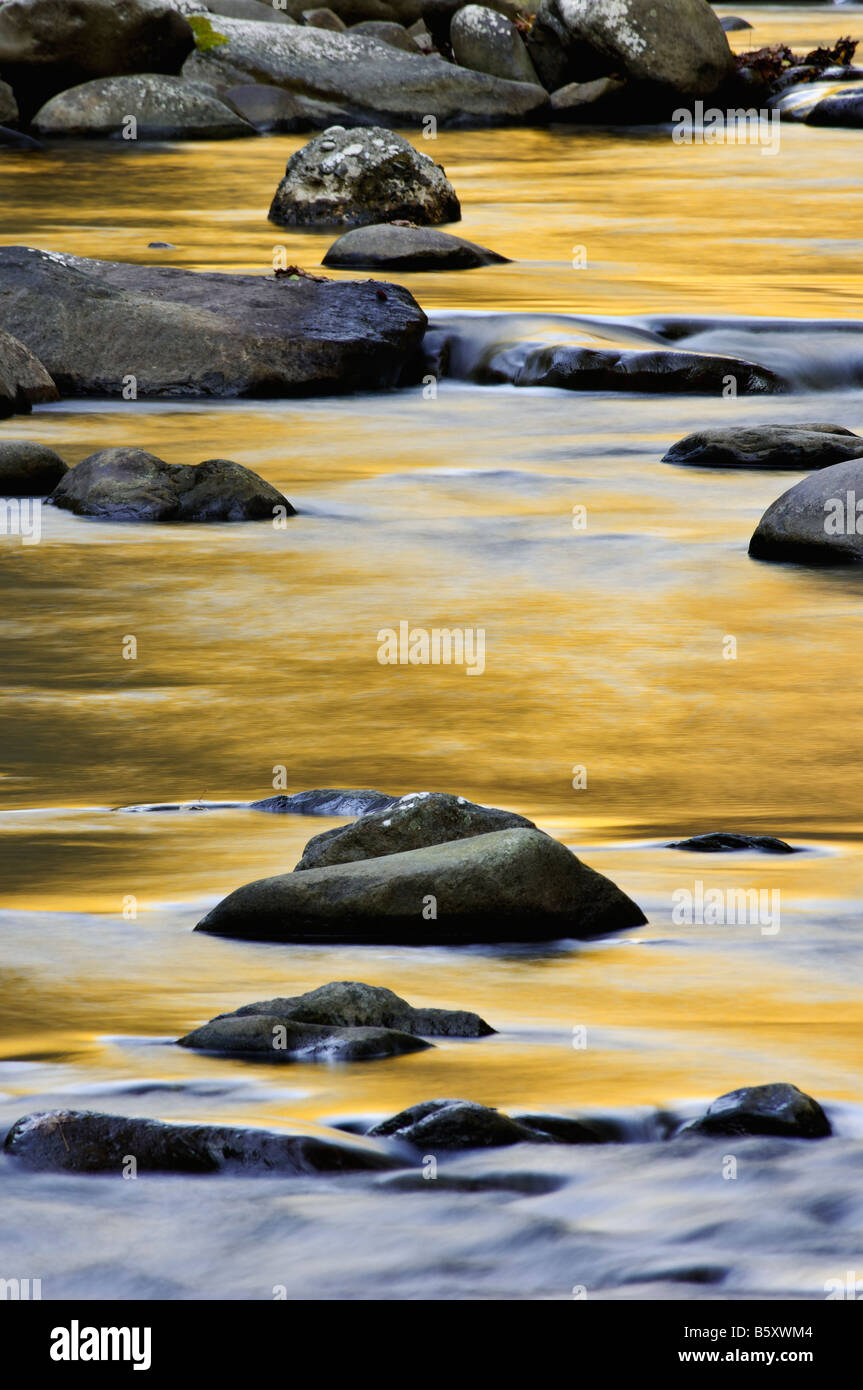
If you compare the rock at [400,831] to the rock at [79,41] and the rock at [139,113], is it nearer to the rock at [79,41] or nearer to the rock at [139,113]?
the rock at [139,113]

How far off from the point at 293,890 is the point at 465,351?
8.80m

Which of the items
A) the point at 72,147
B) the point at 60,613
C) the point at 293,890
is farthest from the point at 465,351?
the point at 72,147

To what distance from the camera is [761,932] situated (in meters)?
3.84

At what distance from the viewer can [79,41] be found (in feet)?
79.4

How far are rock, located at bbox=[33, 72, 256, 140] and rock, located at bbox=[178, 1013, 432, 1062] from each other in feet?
72.4

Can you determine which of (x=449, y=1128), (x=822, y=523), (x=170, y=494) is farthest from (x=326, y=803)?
(x=170, y=494)

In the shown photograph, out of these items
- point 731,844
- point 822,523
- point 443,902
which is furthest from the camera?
point 822,523

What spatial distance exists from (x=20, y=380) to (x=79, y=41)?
15025mm

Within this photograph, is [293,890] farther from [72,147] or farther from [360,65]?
[360,65]

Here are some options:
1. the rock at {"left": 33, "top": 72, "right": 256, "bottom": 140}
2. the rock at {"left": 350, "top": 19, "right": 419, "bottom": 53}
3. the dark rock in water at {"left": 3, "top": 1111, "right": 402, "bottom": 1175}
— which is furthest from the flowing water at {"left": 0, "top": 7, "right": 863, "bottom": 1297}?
the rock at {"left": 350, "top": 19, "right": 419, "bottom": 53}

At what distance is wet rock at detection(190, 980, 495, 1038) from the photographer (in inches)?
128

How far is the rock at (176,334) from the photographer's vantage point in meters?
11.0

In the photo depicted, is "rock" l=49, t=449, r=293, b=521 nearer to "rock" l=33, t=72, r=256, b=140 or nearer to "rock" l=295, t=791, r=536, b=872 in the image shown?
"rock" l=295, t=791, r=536, b=872

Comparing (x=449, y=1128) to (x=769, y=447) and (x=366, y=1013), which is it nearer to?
(x=366, y=1013)
